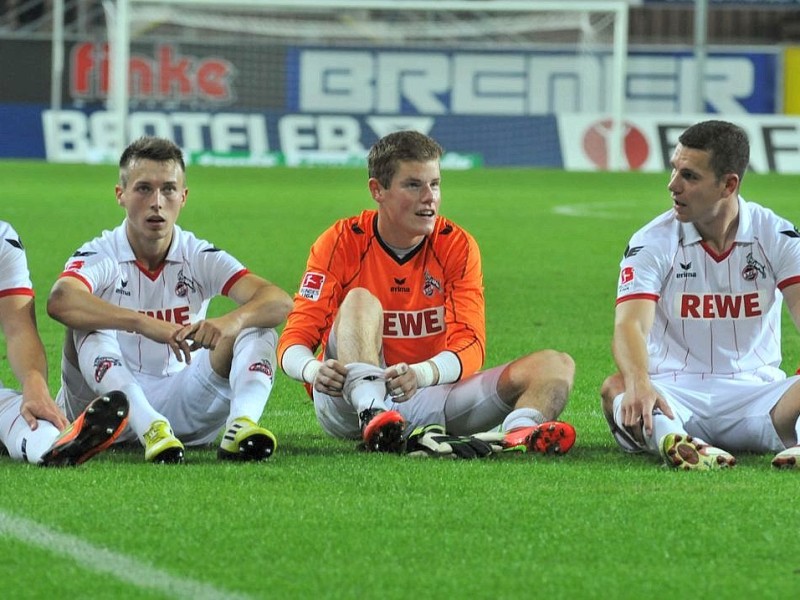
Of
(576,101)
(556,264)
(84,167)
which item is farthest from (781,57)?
(556,264)

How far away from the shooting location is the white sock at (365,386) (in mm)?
5559

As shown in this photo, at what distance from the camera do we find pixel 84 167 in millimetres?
26656

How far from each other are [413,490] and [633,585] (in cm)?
123

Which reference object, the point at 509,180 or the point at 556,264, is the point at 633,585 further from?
the point at 509,180

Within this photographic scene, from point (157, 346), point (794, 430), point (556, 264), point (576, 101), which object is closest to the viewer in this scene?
point (794, 430)

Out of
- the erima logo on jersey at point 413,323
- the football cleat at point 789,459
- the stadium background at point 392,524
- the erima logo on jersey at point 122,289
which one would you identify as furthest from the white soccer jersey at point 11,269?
the football cleat at point 789,459

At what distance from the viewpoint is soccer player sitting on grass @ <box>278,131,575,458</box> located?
561 centimetres

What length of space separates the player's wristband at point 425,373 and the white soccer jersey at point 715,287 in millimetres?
716

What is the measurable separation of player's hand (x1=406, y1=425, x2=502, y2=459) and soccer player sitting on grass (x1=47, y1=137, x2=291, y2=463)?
0.53 metres

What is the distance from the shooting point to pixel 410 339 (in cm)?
606

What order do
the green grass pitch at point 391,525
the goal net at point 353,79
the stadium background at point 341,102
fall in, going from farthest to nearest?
1. the goal net at point 353,79
2. the stadium background at point 341,102
3. the green grass pitch at point 391,525

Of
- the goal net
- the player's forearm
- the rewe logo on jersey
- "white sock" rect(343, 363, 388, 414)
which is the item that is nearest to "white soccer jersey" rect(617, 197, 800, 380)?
"white sock" rect(343, 363, 388, 414)

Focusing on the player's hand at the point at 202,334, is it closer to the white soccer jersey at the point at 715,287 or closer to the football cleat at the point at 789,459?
the white soccer jersey at the point at 715,287

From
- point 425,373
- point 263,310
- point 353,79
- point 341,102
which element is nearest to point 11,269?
point 263,310
